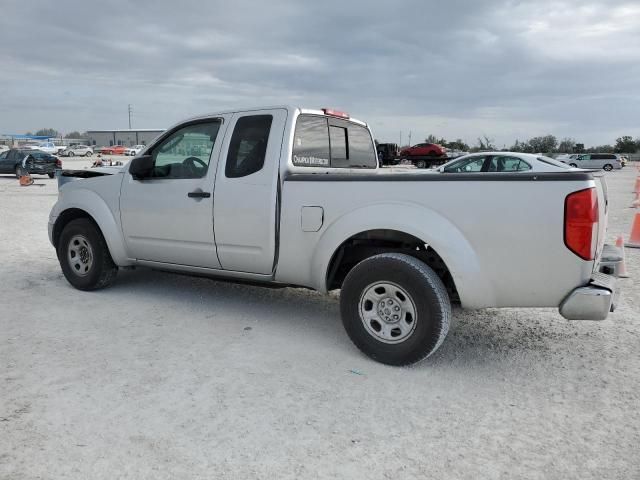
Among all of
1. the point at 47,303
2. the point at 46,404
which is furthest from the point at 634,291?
the point at 47,303

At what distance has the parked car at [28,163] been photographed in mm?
23984

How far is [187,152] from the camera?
4973 millimetres

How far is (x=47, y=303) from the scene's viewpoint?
5.20 meters

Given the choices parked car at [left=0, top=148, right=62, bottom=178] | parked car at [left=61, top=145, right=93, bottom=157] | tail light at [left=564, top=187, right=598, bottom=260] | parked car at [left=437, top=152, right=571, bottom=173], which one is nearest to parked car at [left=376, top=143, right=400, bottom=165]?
tail light at [left=564, top=187, right=598, bottom=260]

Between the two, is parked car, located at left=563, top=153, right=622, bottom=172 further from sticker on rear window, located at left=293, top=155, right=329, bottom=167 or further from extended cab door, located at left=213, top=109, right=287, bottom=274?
extended cab door, located at left=213, top=109, right=287, bottom=274

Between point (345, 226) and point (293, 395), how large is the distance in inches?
50.9

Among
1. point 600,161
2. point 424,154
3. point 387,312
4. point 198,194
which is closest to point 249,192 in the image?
point 198,194

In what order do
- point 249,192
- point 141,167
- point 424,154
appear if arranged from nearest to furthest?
point 249,192, point 141,167, point 424,154

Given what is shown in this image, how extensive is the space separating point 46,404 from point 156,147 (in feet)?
9.03

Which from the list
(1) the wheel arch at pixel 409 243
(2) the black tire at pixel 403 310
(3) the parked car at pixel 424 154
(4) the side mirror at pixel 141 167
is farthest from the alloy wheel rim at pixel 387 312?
(3) the parked car at pixel 424 154

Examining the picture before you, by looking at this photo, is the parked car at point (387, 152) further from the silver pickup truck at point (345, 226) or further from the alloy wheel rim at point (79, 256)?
the alloy wheel rim at point (79, 256)

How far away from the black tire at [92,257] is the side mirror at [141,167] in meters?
0.91

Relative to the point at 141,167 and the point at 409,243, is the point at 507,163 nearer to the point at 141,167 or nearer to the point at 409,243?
the point at 409,243

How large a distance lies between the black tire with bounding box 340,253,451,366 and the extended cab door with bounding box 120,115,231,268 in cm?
148
